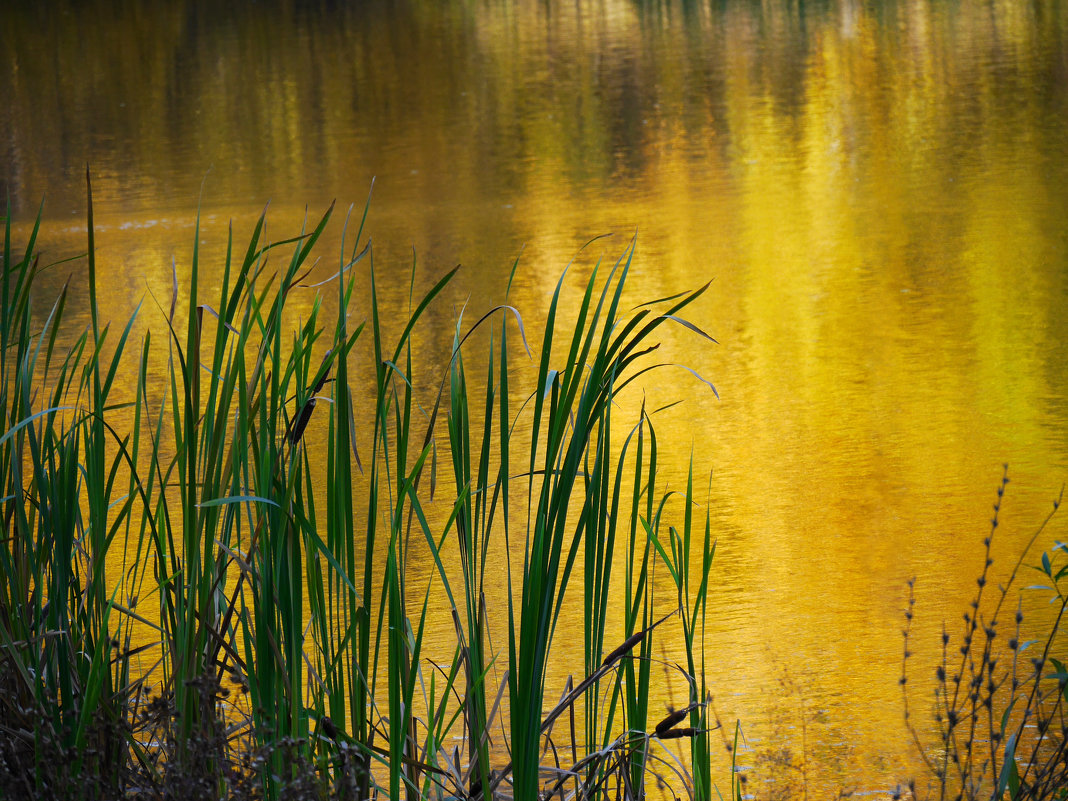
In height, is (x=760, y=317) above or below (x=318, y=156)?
below

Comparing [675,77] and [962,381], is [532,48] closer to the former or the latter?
[675,77]

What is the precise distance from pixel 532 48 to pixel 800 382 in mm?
9260

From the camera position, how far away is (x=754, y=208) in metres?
5.96

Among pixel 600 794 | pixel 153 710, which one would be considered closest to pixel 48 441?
pixel 153 710

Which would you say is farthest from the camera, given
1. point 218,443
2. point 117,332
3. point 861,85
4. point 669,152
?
point 861,85

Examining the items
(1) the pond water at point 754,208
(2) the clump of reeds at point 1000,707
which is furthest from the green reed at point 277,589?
(1) the pond water at point 754,208

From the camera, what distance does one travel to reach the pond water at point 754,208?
243 cm

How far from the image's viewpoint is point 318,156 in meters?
8.24

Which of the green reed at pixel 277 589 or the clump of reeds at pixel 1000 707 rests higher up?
the green reed at pixel 277 589

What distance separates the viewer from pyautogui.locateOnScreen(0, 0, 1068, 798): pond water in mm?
2434

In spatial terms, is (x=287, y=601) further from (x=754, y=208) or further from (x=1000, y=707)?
(x=754, y=208)

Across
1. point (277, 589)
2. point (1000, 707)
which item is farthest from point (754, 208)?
point (277, 589)

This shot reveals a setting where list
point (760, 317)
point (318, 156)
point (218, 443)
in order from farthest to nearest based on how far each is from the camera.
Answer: point (318, 156) < point (760, 317) < point (218, 443)

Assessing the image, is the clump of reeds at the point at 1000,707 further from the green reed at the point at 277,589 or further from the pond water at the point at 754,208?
the green reed at the point at 277,589
